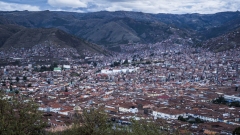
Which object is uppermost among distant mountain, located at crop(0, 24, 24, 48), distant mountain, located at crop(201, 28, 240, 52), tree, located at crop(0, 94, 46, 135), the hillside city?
distant mountain, located at crop(0, 24, 24, 48)

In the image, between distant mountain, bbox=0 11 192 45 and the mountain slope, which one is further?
distant mountain, bbox=0 11 192 45

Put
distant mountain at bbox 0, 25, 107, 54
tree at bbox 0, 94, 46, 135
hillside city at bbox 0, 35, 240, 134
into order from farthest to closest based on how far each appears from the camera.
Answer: distant mountain at bbox 0, 25, 107, 54
hillside city at bbox 0, 35, 240, 134
tree at bbox 0, 94, 46, 135

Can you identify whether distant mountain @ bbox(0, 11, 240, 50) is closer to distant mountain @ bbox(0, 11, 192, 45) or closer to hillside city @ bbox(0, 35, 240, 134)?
distant mountain @ bbox(0, 11, 192, 45)

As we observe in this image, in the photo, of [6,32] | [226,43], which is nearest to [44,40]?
[6,32]

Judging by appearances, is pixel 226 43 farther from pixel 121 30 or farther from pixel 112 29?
pixel 112 29

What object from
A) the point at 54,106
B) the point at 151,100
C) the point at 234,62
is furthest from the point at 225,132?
the point at 234,62

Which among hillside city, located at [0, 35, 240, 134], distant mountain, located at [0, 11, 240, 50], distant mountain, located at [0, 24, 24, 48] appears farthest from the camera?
distant mountain, located at [0, 11, 240, 50]

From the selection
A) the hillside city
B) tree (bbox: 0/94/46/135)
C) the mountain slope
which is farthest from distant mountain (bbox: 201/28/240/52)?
tree (bbox: 0/94/46/135)
